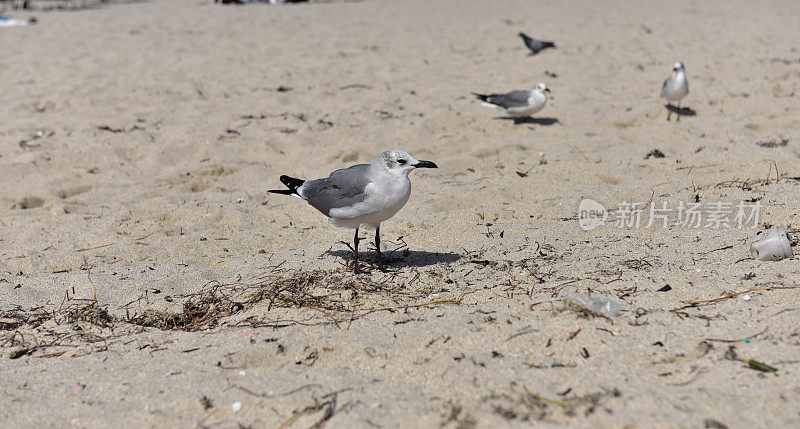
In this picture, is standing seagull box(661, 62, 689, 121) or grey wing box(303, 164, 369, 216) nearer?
grey wing box(303, 164, 369, 216)

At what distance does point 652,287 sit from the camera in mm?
3223

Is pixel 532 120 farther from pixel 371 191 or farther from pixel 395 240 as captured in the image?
pixel 371 191

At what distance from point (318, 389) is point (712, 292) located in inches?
77.1

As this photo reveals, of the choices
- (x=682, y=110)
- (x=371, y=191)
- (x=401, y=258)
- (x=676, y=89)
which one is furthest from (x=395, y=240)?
(x=682, y=110)

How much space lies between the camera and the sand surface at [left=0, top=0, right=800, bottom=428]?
2.47 metres

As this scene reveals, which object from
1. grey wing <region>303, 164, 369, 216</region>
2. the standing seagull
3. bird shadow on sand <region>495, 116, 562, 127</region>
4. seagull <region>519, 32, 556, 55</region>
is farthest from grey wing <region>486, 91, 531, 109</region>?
grey wing <region>303, 164, 369, 216</region>

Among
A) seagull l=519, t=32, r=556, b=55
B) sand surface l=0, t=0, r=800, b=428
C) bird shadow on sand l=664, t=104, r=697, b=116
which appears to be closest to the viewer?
sand surface l=0, t=0, r=800, b=428

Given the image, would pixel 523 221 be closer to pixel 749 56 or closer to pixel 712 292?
pixel 712 292

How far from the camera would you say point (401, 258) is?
408 centimetres

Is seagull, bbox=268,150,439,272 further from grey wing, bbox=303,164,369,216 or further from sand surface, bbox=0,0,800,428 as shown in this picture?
sand surface, bbox=0,0,800,428

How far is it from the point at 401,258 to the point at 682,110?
4638mm

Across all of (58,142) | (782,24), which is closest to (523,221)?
(58,142)

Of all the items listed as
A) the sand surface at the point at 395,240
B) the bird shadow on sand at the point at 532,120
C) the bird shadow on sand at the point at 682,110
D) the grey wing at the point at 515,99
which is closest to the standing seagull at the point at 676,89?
the bird shadow on sand at the point at 682,110

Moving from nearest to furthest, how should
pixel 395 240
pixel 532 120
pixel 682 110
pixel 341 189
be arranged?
pixel 341 189, pixel 395 240, pixel 682 110, pixel 532 120
